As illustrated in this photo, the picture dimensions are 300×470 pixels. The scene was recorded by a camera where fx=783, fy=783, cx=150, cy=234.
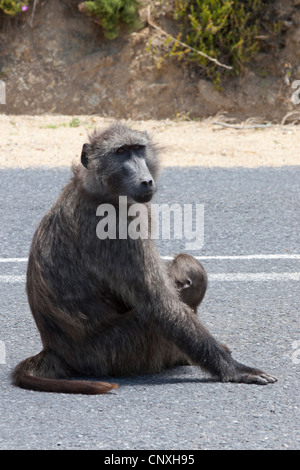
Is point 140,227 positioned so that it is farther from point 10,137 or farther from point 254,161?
point 10,137

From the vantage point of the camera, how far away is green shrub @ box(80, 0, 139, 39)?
1251 cm

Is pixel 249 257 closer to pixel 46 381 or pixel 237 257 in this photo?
pixel 237 257

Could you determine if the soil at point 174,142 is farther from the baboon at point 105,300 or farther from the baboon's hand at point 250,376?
the baboon's hand at point 250,376

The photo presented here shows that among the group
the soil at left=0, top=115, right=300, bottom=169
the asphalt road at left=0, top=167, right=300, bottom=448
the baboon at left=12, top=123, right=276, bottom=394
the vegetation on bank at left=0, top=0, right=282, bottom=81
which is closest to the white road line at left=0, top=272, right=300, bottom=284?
the asphalt road at left=0, top=167, right=300, bottom=448

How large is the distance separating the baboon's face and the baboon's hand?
0.95 meters

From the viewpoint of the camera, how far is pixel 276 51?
1324 centimetres

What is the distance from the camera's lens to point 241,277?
5.63m

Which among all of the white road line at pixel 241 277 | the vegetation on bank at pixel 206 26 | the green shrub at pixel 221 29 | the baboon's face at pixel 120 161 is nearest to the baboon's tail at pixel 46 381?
the baboon's face at pixel 120 161

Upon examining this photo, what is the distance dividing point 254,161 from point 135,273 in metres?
6.18

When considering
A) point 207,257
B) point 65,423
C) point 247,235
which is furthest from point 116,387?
point 247,235

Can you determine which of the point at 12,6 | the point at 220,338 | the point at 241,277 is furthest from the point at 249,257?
the point at 12,6

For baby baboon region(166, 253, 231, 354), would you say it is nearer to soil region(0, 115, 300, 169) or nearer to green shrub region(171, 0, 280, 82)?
soil region(0, 115, 300, 169)

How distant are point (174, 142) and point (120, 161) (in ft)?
22.9

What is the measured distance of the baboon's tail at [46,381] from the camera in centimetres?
359
